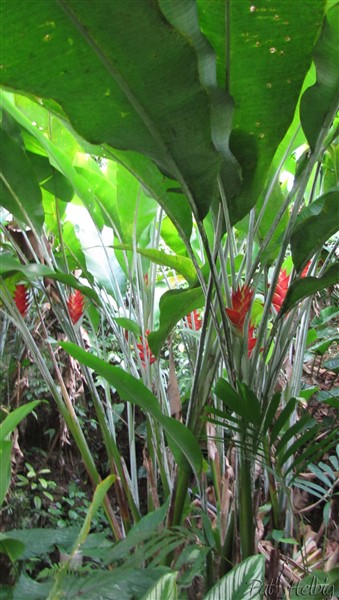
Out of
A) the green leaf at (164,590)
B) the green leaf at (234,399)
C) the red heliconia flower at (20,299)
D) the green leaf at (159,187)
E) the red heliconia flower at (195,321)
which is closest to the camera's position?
the green leaf at (164,590)

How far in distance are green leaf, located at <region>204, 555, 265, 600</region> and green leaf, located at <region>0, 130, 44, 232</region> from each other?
68 cm

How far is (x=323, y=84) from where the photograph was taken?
2.29 feet

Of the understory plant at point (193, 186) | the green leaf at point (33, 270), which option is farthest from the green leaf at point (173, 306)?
the green leaf at point (33, 270)

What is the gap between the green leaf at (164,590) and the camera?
0.54 m

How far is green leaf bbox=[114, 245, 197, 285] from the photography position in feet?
3.06

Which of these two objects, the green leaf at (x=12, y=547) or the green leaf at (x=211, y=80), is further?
the green leaf at (x=12, y=547)

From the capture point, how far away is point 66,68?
598 mm

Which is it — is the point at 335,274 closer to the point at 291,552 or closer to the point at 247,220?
the point at 247,220

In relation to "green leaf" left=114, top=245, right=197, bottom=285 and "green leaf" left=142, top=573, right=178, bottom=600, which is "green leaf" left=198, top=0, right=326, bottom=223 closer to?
"green leaf" left=114, top=245, right=197, bottom=285

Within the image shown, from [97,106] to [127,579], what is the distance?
0.58m

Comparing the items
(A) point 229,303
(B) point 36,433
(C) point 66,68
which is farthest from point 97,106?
(B) point 36,433

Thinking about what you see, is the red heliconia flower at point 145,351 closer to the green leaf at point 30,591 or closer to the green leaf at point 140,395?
the green leaf at point 140,395

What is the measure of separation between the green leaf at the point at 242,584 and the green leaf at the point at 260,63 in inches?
21.5

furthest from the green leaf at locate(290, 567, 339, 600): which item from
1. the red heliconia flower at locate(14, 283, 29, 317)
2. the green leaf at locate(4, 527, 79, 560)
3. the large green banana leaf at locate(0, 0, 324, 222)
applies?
the red heliconia flower at locate(14, 283, 29, 317)
